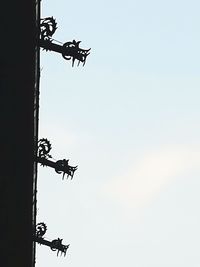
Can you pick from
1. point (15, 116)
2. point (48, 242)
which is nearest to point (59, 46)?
point (15, 116)

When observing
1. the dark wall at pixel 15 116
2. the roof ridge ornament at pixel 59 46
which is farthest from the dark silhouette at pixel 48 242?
the roof ridge ornament at pixel 59 46

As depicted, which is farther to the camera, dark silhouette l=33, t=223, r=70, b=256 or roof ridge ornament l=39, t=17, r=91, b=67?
dark silhouette l=33, t=223, r=70, b=256

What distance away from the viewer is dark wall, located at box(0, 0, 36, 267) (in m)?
22.2

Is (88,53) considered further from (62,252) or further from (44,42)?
(62,252)

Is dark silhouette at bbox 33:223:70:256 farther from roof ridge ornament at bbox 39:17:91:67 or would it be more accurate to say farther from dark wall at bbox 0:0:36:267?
roof ridge ornament at bbox 39:17:91:67

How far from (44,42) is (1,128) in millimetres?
3209

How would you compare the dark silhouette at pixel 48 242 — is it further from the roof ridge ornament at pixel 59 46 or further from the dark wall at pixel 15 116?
the roof ridge ornament at pixel 59 46

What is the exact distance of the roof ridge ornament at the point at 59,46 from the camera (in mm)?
22781

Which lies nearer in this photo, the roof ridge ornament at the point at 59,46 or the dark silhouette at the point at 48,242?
the roof ridge ornament at the point at 59,46

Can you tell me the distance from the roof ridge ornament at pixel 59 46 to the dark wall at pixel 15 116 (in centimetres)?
45

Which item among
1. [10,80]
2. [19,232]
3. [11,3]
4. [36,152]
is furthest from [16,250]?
[11,3]

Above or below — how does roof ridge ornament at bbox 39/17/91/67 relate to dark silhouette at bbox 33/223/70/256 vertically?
above

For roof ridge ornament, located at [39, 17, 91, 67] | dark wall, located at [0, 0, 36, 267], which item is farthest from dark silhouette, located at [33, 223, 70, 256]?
roof ridge ornament, located at [39, 17, 91, 67]

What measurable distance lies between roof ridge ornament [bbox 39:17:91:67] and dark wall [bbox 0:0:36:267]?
0.45m
